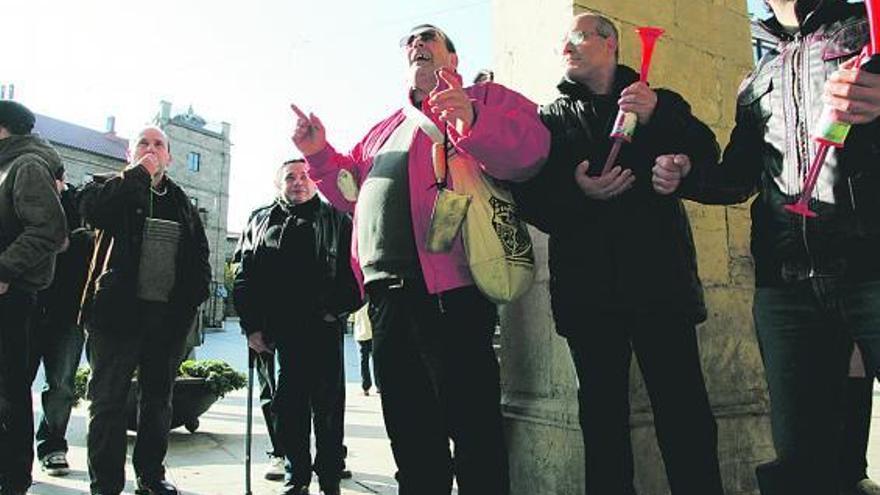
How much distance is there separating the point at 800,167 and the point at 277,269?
9.07 feet

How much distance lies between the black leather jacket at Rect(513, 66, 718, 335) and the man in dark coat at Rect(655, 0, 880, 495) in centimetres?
28

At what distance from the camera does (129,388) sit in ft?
10.4

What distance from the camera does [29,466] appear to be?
3.21m

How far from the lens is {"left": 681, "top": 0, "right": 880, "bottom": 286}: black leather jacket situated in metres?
1.59

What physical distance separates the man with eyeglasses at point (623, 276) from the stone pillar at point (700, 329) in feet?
1.90

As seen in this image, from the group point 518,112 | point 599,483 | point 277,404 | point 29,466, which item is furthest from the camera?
point 277,404

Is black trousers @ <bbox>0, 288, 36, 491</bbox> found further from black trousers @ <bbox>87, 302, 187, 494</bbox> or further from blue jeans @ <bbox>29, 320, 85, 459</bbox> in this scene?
blue jeans @ <bbox>29, 320, 85, 459</bbox>

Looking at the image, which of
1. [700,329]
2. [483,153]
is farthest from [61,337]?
[700,329]

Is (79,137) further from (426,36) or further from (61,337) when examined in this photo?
(426,36)

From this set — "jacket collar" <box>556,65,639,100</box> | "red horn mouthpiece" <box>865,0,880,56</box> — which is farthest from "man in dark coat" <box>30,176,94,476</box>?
"red horn mouthpiece" <box>865,0,880,56</box>

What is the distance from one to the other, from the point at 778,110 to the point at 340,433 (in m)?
2.87

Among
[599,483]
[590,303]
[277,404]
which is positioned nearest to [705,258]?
[590,303]

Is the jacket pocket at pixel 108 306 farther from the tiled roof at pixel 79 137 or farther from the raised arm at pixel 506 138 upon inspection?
the tiled roof at pixel 79 137

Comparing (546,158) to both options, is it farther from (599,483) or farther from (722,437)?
(722,437)
